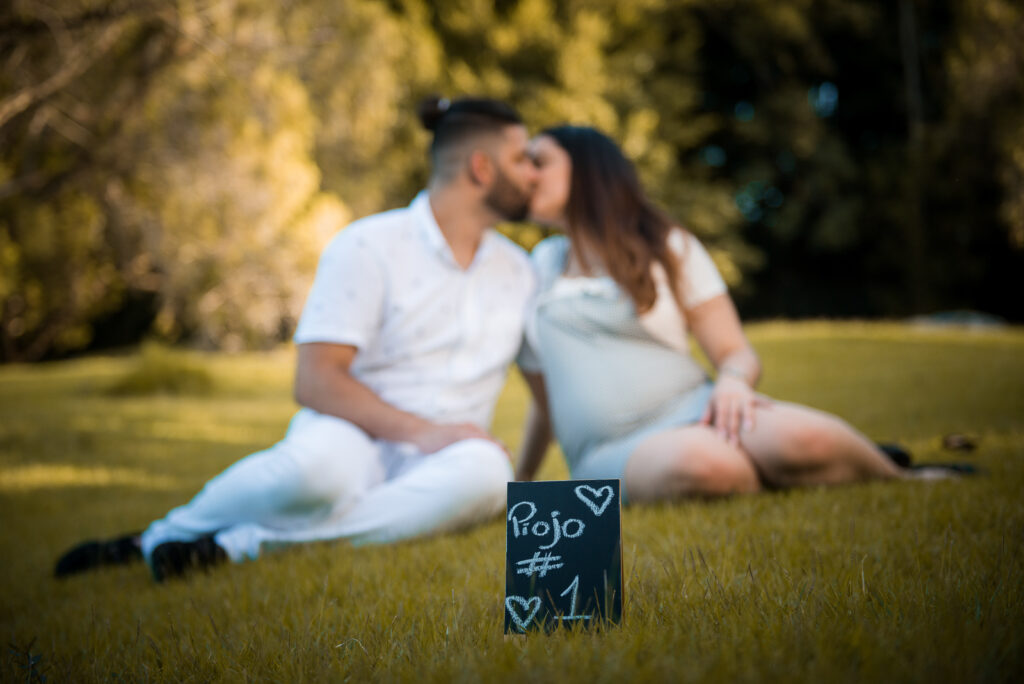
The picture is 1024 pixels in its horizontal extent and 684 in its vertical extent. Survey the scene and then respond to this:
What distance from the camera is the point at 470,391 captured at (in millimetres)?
2779

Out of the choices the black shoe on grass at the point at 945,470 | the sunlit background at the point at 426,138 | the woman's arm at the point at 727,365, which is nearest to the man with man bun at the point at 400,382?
the woman's arm at the point at 727,365

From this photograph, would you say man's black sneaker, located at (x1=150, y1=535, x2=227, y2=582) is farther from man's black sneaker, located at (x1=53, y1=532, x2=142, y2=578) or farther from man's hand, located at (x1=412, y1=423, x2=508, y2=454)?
man's hand, located at (x1=412, y1=423, x2=508, y2=454)

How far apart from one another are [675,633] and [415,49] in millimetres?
14706

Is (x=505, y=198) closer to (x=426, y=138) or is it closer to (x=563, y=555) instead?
(x=563, y=555)

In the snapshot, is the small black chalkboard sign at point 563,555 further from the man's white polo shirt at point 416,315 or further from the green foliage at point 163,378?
the green foliage at point 163,378

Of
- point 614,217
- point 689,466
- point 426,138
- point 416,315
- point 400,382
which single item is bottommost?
point 689,466

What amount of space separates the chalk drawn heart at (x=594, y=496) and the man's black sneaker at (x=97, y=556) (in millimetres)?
2023

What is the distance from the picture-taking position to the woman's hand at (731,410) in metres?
2.42

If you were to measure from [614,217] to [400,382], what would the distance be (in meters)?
1.03

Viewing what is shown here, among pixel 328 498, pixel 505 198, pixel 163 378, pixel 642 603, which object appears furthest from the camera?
pixel 163 378

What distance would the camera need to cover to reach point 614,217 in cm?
282

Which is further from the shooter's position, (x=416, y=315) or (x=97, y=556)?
(x=416, y=315)

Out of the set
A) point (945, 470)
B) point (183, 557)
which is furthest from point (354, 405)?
point (945, 470)

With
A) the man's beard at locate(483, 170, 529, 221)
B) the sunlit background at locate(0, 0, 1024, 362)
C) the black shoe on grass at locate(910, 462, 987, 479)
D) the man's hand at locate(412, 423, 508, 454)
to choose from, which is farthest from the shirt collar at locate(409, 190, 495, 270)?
the sunlit background at locate(0, 0, 1024, 362)
